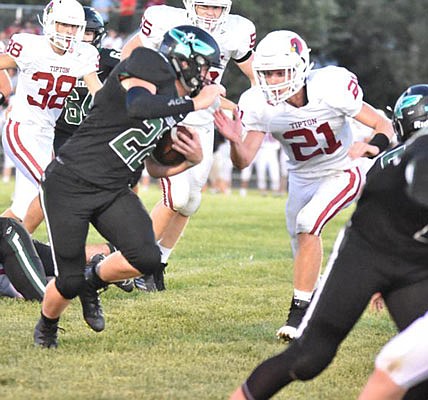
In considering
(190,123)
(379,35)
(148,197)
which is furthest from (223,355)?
(379,35)

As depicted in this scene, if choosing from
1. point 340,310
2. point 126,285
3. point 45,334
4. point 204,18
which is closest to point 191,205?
point 126,285

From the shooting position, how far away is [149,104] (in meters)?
4.83

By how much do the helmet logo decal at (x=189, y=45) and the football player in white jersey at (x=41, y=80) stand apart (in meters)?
2.70

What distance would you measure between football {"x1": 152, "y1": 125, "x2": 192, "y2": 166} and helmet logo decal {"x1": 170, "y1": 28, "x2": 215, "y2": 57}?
0.43 m

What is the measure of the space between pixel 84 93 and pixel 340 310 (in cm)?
464

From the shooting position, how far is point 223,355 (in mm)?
5426

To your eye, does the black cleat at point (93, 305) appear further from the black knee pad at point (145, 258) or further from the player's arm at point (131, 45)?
the player's arm at point (131, 45)

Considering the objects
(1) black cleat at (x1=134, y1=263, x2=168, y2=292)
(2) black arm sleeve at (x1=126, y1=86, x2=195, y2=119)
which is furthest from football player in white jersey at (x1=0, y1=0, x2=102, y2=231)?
(2) black arm sleeve at (x1=126, y1=86, x2=195, y2=119)

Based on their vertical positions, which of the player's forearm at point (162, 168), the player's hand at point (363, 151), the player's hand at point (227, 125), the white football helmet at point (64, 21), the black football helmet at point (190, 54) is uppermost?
the black football helmet at point (190, 54)

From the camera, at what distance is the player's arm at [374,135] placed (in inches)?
227

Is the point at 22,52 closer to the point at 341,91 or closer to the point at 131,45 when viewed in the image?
the point at 131,45

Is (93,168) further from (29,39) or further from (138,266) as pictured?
(29,39)

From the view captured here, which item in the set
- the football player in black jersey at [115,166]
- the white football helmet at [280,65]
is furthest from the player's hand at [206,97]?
the white football helmet at [280,65]

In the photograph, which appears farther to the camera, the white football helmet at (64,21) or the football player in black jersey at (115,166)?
the white football helmet at (64,21)
